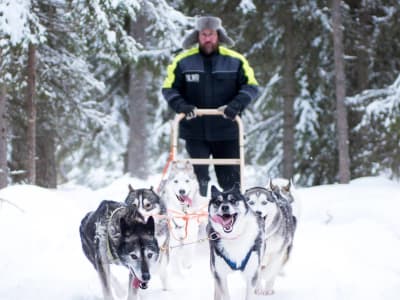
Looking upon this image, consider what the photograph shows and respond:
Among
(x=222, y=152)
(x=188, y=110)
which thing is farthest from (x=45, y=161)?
(x=188, y=110)

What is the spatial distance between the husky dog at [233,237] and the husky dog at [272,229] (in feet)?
1.13

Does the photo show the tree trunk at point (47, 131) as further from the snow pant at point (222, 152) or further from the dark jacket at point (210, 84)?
the snow pant at point (222, 152)

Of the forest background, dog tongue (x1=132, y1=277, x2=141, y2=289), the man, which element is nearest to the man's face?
the man

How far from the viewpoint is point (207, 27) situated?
545cm

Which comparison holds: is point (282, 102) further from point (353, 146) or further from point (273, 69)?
point (353, 146)

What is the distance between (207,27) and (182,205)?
1625 millimetres

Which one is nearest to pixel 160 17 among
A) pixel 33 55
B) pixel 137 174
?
pixel 33 55

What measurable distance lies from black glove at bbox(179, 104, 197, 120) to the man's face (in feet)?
2.01

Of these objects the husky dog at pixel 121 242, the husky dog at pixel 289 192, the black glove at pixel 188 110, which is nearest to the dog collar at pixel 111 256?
the husky dog at pixel 121 242

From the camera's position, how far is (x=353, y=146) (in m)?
12.1

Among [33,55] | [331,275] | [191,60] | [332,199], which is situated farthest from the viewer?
[33,55]

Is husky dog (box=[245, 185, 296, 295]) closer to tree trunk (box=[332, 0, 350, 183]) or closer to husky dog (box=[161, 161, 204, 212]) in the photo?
husky dog (box=[161, 161, 204, 212])

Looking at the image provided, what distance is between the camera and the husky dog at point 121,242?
3408 mm

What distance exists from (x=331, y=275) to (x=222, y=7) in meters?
8.44
